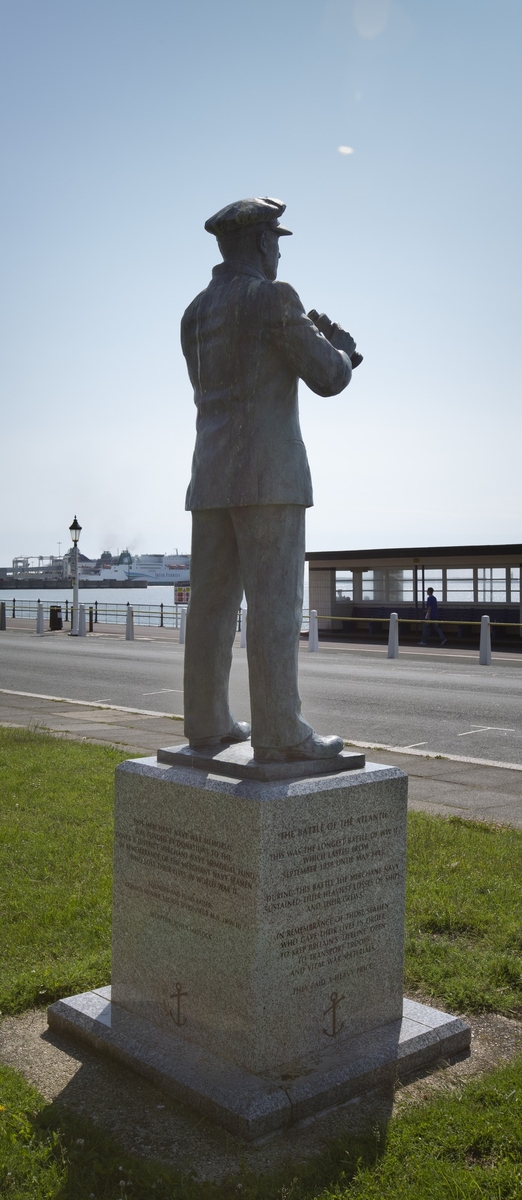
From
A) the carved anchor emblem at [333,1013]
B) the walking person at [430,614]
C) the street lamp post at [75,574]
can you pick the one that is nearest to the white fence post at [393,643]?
the walking person at [430,614]

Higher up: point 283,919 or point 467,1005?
point 283,919

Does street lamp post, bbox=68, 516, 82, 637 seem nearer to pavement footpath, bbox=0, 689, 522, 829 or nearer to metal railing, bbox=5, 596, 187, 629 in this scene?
metal railing, bbox=5, 596, 187, 629

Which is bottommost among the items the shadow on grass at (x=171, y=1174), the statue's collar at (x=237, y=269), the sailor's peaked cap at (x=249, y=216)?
the shadow on grass at (x=171, y=1174)

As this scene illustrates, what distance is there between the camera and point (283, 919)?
11.8ft

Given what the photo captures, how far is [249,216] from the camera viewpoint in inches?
158

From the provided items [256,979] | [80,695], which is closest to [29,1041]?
[256,979]

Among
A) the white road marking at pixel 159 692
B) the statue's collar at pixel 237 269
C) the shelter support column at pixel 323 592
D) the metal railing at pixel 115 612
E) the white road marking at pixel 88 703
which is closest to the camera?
the statue's collar at pixel 237 269

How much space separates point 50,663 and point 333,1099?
18.7 metres

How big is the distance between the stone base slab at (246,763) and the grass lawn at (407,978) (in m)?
1.13

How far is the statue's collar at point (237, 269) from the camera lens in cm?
411

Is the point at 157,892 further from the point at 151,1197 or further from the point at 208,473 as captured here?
the point at 208,473

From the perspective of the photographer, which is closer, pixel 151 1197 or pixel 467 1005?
pixel 151 1197

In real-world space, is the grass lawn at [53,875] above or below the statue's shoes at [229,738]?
below

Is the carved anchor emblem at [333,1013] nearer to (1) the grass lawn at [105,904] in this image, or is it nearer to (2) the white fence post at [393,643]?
(1) the grass lawn at [105,904]
